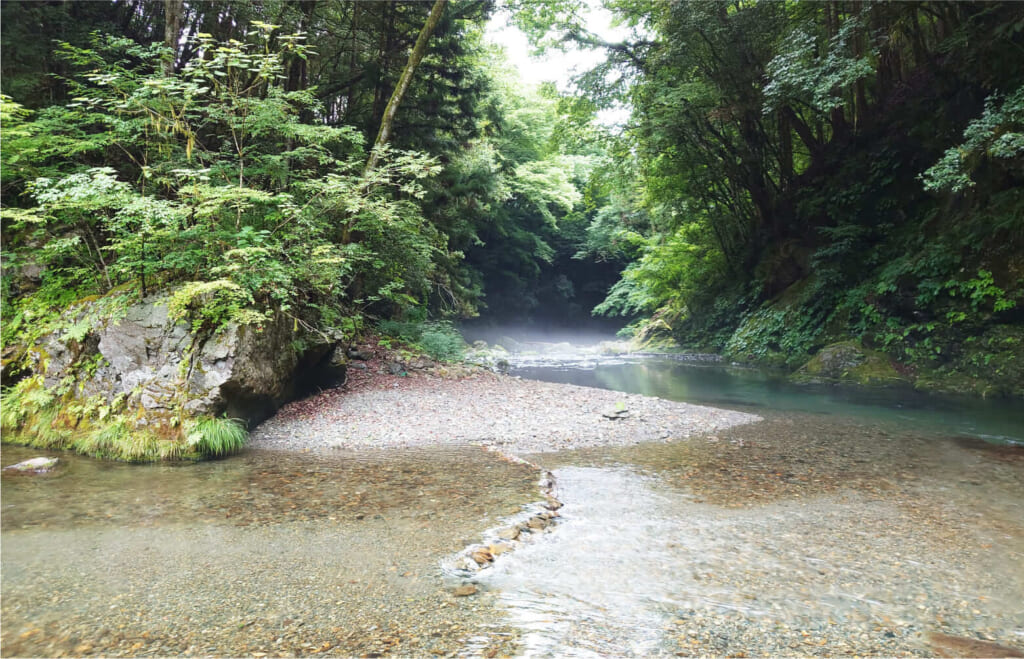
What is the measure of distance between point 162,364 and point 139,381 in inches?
11.9

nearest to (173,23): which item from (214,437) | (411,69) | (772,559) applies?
(411,69)

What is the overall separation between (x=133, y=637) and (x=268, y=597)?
2.07ft

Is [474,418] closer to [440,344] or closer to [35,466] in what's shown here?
[35,466]

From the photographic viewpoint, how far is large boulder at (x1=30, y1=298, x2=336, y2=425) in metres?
6.36

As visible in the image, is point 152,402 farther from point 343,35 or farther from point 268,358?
point 343,35

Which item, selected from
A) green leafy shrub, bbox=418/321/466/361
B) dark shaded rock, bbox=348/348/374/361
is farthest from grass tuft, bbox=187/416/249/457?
green leafy shrub, bbox=418/321/466/361

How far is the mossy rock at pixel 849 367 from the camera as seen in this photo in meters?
12.0

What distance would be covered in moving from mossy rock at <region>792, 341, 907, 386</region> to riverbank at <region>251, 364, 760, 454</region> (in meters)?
5.21

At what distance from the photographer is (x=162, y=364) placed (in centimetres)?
652

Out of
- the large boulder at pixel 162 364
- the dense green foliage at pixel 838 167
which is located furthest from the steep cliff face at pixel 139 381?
the dense green foliage at pixel 838 167

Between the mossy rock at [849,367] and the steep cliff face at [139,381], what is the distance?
484 inches

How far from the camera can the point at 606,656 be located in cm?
257

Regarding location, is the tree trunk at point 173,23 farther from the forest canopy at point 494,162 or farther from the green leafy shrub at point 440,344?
the green leafy shrub at point 440,344

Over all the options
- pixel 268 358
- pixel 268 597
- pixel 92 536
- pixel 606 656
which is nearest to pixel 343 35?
pixel 268 358
